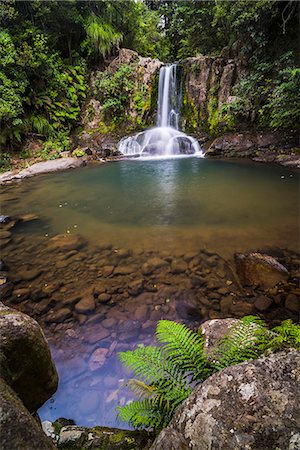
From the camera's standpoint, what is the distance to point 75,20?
43.4 ft

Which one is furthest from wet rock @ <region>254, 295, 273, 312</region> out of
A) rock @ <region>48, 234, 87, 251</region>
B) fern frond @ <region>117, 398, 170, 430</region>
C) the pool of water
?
rock @ <region>48, 234, 87, 251</region>

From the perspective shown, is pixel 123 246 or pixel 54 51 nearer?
pixel 123 246

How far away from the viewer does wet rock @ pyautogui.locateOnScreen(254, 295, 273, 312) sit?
8.91ft

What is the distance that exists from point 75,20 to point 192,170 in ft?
37.3

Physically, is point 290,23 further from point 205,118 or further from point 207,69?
point 205,118

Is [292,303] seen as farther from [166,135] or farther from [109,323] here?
[166,135]

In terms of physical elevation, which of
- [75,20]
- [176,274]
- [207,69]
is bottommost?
[176,274]

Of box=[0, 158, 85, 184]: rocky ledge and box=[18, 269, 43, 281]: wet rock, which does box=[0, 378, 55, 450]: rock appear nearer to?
box=[18, 269, 43, 281]: wet rock

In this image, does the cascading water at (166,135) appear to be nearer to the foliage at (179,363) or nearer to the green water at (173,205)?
the green water at (173,205)

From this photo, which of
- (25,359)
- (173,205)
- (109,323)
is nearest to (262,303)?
(109,323)

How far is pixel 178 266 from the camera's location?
139 inches

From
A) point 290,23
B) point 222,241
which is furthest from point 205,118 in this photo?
point 222,241

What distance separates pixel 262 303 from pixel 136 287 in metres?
1.50

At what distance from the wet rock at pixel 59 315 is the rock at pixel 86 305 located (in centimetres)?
11
